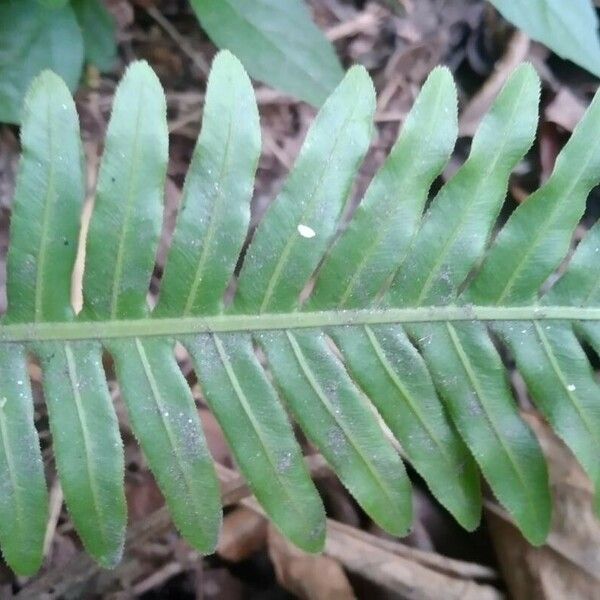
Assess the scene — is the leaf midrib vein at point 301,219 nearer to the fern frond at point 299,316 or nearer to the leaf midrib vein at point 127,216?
the fern frond at point 299,316

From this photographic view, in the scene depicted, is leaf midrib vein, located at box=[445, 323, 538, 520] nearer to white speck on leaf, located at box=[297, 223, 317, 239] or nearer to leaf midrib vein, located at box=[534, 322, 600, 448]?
leaf midrib vein, located at box=[534, 322, 600, 448]

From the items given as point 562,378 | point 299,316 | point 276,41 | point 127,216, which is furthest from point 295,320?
point 276,41

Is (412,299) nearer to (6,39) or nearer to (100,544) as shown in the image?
(100,544)

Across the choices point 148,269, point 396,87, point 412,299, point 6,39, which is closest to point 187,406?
point 148,269

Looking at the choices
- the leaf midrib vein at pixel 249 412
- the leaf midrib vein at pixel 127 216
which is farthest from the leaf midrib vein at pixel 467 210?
the leaf midrib vein at pixel 127 216

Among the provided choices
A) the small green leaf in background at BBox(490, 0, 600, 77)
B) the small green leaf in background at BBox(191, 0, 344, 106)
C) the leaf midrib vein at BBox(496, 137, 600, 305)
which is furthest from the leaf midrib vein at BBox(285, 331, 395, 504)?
the small green leaf in background at BBox(490, 0, 600, 77)
